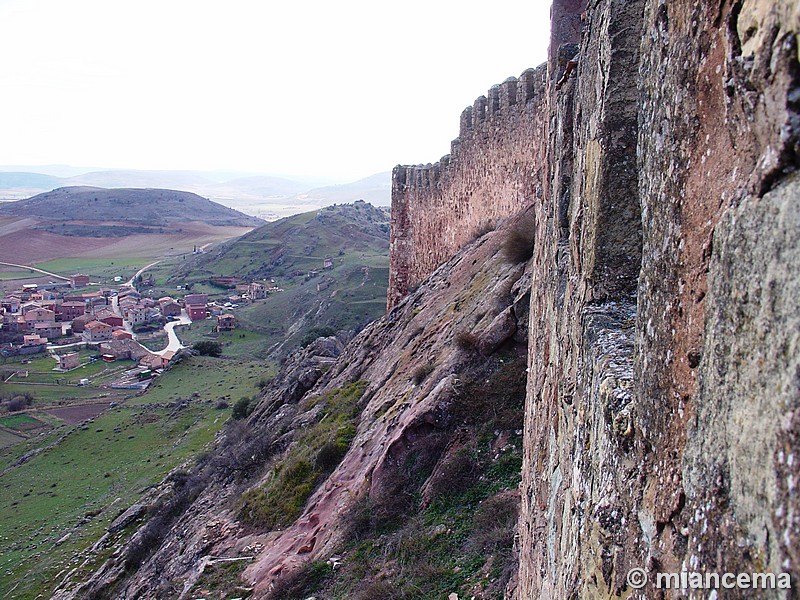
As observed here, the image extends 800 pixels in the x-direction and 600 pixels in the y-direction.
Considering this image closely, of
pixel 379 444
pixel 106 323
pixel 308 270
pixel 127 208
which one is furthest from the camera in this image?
pixel 127 208

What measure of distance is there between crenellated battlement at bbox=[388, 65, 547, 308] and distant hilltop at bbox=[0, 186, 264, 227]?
11330 centimetres

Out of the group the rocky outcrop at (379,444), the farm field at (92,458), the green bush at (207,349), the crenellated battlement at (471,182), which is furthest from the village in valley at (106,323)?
the rocky outcrop at (379,444)

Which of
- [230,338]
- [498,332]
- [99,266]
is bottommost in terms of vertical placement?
[230,338]

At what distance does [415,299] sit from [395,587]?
875cm

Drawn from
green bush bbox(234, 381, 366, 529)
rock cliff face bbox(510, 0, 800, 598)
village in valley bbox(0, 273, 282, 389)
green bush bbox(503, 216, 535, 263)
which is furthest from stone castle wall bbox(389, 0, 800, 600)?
village in valley bbox(0, 273, 282, 389)

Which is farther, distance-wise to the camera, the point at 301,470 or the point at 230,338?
the point at 230,338

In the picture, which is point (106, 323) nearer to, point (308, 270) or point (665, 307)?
point (308, 270)

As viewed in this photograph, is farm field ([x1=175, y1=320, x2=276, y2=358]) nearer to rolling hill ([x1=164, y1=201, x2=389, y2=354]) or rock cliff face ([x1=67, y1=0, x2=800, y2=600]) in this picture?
rolling hill ([x1=164, y1=201, x2=389, y2=354])

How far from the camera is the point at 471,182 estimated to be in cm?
1484

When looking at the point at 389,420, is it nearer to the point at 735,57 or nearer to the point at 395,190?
the point at 735,57

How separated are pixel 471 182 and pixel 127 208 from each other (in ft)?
422

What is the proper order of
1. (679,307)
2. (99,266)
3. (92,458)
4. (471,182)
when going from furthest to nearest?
(99,266) → (92,458) → (471,182) → (679,307)

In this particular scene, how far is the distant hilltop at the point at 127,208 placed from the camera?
122188 millimetres

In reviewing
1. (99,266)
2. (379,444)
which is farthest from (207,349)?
(99,266)
